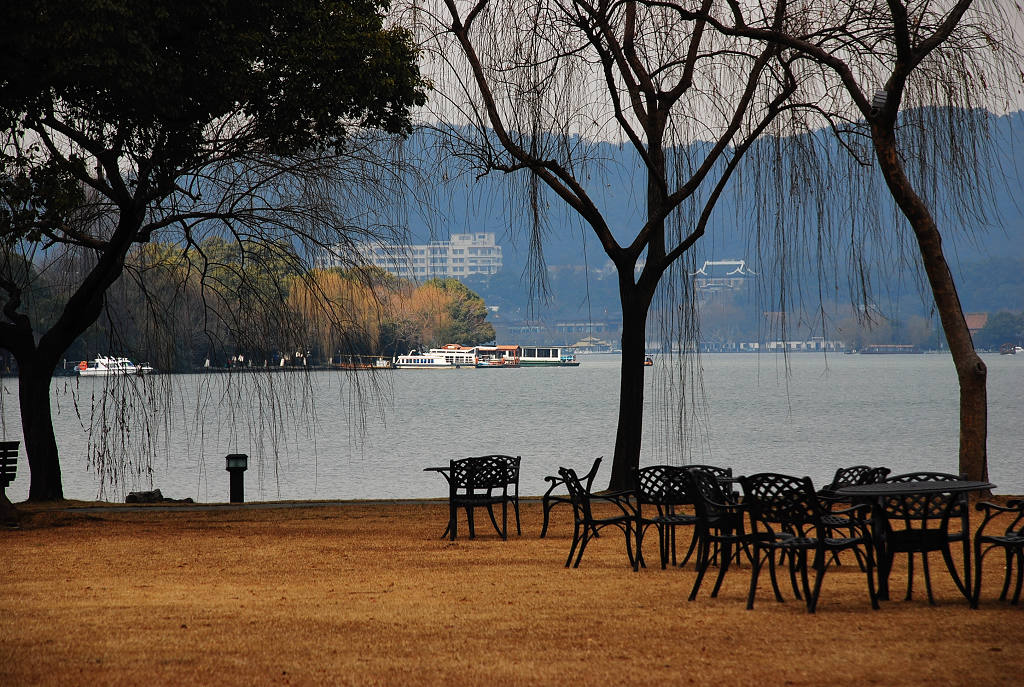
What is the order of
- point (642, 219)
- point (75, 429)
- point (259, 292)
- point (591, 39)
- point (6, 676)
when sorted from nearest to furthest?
1. point (6, 676)
2. point (591, 39)
3. point (259, 292)
4. point (642, 219)
5. point (75, 429)

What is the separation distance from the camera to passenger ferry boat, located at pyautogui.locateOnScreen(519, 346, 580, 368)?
17862 centimetres

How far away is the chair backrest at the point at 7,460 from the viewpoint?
45.2 ft

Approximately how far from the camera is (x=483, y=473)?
36.5 feet

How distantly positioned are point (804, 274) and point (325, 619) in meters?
10.4

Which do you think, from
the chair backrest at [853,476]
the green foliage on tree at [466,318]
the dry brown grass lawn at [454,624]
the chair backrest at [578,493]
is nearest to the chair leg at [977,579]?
the dry brown grass lawn at [454,624]

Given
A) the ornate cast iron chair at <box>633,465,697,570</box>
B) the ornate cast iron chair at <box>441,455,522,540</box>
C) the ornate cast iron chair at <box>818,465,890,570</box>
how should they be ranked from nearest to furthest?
the ornate cast iron chair at <box>818,465,890,570</box>, the ornate cast iron chair at <box>633,465,697,570</box>, the ornate cast iron chair at <box>441,455,522,540</box>

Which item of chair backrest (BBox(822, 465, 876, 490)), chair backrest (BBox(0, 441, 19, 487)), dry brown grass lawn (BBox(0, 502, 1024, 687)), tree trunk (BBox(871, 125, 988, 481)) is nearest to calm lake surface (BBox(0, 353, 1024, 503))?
chair backrest (BBox(0, 441, 19, 487))

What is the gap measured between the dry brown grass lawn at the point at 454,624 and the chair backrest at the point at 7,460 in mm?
3878

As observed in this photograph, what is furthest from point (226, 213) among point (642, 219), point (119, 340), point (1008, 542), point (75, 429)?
point (75, 429)

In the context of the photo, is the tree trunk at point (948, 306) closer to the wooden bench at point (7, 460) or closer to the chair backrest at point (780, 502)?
the chair backrest at point (780, 502)

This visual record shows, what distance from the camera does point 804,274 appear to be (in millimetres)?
15258

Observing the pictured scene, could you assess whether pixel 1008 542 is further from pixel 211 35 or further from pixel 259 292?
pixel 259 292

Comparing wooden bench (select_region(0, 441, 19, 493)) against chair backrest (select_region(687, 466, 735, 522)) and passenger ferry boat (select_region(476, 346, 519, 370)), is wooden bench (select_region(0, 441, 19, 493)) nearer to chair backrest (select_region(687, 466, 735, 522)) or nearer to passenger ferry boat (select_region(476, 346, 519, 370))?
chair backrest (select_region(687, 466, 735, 522))

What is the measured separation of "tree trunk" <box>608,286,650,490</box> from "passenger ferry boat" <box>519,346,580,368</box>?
528 feet
